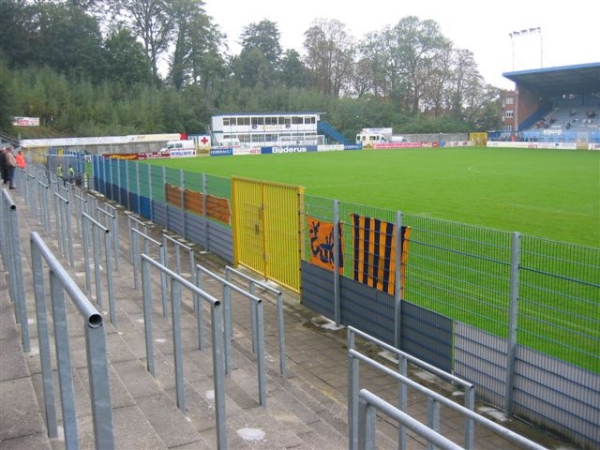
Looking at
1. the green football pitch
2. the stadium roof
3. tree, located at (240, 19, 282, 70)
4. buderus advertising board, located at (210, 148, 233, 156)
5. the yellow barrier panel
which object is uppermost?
tree, located at (240, 19, 282, 70)

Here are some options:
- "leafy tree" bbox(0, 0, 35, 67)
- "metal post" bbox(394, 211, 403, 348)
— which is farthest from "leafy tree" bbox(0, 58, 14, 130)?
"metal post" bbox(394, 211, 403, 348)

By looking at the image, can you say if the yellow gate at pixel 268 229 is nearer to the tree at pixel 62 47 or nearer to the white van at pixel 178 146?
the white van at pixel 178 146

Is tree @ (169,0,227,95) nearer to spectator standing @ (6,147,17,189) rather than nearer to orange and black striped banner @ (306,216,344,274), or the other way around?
spectator standing @ (6,147,17,189)

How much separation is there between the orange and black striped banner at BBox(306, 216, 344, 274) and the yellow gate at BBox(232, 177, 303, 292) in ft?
1.59

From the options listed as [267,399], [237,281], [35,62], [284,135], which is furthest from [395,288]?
[35,62]

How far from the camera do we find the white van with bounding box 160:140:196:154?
57.8 metres

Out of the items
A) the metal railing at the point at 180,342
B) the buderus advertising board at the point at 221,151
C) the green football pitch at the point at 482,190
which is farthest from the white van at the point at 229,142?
the metal railing at the point at 180,342

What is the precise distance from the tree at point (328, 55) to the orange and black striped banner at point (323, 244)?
101006mm

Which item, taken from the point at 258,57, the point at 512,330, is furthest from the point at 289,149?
the point at 512,330

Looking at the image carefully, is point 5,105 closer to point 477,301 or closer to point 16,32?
point 16,32

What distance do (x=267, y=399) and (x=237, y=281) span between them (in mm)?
6766

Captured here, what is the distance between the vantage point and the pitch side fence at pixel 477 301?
6316 mm

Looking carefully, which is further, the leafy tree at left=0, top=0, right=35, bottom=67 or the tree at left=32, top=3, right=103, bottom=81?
the tree at left=32, top=3, right=103, bottom=81

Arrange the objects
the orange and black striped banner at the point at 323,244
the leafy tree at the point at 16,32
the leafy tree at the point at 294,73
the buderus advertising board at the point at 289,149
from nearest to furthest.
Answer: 1. the orange and black striped banner at the point at 323,244
2. the buderus advertising board at the point at 289,149
3. the leafy tree at the point at 16,32
4. the leafy tree at the point at 294,73
